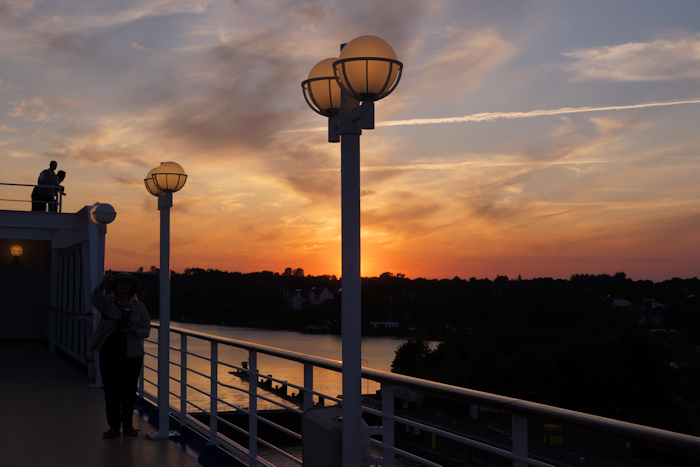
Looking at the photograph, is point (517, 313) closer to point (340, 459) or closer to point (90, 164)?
point (90, 164)

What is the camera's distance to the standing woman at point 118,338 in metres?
4.91

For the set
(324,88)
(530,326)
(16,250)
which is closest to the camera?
(324,88)

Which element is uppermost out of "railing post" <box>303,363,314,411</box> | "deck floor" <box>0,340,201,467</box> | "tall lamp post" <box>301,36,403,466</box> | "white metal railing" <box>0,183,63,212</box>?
"white metal railing" <box>0,183,63,212</box>

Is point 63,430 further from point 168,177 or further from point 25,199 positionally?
point 25,199

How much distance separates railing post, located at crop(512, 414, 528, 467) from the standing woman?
3.66m

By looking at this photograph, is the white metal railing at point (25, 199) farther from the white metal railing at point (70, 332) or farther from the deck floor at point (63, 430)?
the deck floor at point (63, 430)

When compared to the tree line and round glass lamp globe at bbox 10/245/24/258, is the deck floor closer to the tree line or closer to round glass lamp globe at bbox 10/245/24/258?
round glass lamp globe at bbox 10/245/24/258

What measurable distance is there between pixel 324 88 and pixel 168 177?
9.02 feet

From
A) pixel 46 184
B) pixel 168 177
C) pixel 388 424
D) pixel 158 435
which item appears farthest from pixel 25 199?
pixel 388 424

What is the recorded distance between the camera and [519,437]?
69.9 inches

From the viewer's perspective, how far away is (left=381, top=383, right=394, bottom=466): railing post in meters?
2.43

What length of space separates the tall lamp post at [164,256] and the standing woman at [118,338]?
15 cm

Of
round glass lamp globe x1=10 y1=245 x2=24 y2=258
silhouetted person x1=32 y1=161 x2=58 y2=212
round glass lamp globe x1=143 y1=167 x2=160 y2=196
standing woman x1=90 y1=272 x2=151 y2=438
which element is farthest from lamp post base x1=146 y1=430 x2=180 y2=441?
round glass lamp globe x1=10 y1=245 x2=24 y2=258

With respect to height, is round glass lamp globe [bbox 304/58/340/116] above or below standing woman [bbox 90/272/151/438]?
above
